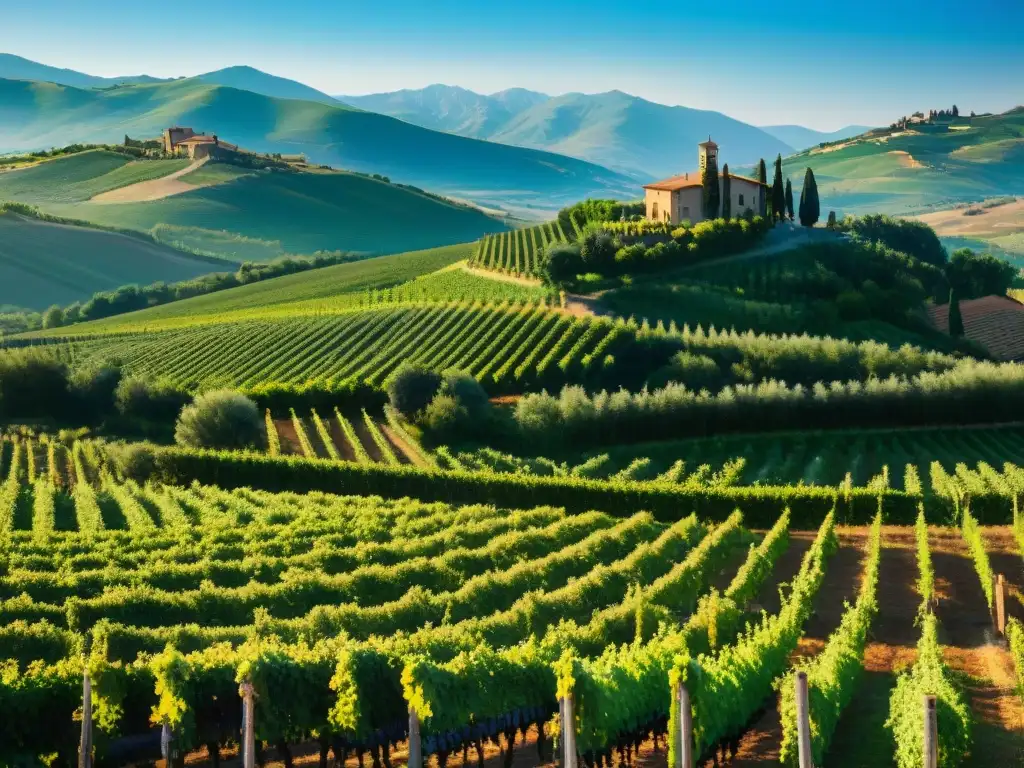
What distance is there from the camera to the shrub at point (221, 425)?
5306 cm

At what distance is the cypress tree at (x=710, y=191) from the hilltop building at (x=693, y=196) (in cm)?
47

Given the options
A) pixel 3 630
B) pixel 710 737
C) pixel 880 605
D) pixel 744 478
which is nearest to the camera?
pixel 710 737

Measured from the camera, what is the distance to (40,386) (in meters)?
65.9

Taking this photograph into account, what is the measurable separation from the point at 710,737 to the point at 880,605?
1157cm

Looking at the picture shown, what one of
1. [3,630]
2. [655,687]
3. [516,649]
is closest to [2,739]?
Result: [3,630]

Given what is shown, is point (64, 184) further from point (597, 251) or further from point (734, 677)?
point (734, 677)

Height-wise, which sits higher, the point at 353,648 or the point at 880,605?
the point at 353,648

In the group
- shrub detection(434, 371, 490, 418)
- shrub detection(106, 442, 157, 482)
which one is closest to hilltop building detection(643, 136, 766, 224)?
shrub detection(434, 371, 490, 418)

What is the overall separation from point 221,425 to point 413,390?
9.46m

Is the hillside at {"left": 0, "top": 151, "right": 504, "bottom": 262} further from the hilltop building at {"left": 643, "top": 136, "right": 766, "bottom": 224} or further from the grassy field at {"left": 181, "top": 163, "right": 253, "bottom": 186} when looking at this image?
the hilltop building at {"left": 643, "top": 136, "right": 766, "bottom": 224}

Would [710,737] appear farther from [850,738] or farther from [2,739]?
[2,739]

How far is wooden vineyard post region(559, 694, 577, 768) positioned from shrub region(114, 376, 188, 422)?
48.7 m

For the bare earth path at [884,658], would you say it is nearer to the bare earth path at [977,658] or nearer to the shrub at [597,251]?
the bare earth path at [977,658]

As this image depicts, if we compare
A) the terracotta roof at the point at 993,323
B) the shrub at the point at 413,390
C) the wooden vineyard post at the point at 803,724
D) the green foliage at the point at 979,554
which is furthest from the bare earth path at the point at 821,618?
the terracotta roof at the point at 993,323
